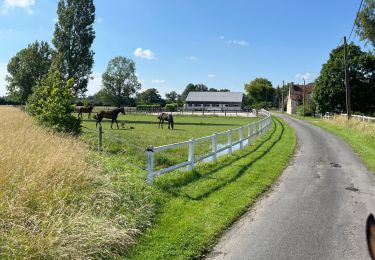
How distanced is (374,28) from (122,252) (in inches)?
1725

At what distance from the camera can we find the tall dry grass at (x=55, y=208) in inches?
197

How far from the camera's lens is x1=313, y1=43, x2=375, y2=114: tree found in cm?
4903

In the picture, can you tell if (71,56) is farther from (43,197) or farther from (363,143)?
(43,197)

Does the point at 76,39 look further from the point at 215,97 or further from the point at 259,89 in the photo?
the point at 259,89

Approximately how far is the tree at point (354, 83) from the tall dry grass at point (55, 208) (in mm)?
47186

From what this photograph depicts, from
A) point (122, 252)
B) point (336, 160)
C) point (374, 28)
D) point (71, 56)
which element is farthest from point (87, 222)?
point (71, 56)

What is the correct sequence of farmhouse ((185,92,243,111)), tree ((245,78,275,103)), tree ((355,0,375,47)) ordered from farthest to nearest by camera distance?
tree ((245,78,275,103)) → farmhouse ((185,92,243,111)) → tree ((355,0,375,47))

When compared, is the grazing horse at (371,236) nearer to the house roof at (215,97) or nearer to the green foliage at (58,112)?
the green foliage at (58,112)

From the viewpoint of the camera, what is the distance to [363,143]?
22266 millimetres

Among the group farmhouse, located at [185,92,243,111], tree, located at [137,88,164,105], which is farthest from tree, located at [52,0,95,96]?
tree, located at [137,88,164,105]

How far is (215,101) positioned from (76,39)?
66.5 m

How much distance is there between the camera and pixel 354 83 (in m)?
49.3

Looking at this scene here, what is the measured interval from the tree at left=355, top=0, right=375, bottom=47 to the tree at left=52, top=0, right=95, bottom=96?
33601 millimetres

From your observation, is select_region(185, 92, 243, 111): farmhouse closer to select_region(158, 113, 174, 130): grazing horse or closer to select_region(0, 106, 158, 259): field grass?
select_region(158, 113, 174, 130): grazing horse
